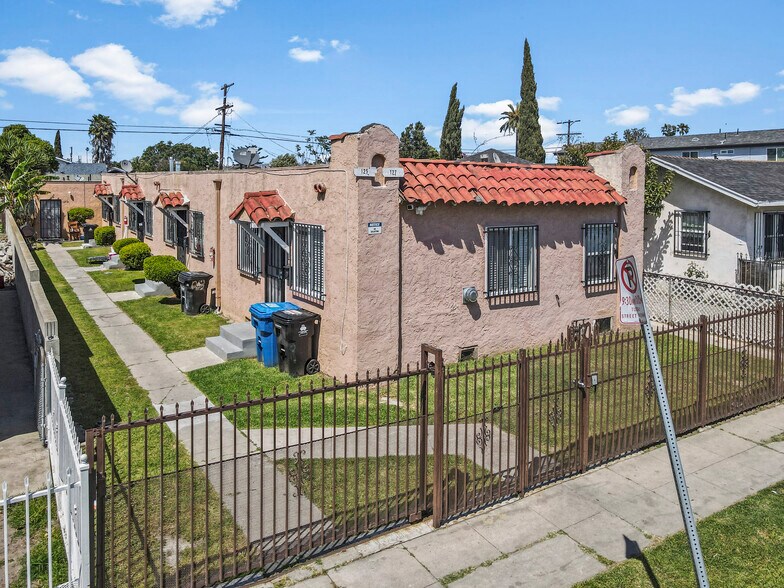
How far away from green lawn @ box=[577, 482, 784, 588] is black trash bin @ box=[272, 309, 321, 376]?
21.8 feet

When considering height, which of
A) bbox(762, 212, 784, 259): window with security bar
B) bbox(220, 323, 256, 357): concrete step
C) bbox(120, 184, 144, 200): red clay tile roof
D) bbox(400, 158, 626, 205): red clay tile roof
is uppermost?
bbox(120, 184, 144, 200): red clay tile roof

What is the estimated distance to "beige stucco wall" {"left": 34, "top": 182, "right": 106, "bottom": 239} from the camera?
114 feet

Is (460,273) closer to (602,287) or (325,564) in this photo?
(602,287)

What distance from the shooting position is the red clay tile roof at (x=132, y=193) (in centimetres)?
2466

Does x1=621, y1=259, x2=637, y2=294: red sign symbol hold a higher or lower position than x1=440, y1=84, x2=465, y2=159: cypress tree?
lower

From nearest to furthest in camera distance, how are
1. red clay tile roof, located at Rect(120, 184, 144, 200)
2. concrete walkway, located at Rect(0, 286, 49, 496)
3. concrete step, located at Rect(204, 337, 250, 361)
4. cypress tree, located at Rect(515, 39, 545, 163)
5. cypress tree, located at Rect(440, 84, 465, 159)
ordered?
1. concrete walkway, located at Rect(0, 286, 49, 496)
2. concrete step, located at Rect(204, 337, 250, 361)
3. red clay tile roof, located at Rect(120, 184, 144, 200)
4. cypress tree, located at Rect(515, 39, 545, 163)
5. cypress tree, located at Rect(440, 84, 465, 159)

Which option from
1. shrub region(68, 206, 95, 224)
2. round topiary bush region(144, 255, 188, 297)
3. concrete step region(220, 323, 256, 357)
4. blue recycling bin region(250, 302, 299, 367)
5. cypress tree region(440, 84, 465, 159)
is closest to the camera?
blue recycling bin region(250, 302, 299, 367)

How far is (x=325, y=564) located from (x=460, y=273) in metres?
6.98

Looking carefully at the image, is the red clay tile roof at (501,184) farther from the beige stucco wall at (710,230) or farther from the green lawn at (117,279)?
the green lawn at (117,279)

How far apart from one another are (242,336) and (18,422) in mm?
4474

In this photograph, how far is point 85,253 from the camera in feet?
94.7

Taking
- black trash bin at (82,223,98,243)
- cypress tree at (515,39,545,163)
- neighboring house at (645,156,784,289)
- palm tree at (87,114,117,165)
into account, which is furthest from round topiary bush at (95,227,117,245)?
palm tree at (87,114,117,165)

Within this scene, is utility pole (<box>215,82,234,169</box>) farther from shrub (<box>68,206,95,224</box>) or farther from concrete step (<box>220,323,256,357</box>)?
concrete step (<box>220,323,256,357</box>)

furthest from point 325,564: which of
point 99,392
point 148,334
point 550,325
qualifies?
point 148,334
